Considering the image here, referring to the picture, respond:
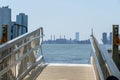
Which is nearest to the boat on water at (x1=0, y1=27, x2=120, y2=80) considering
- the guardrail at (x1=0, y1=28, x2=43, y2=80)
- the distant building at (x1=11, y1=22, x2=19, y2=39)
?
the guardrail at (x1=0, y1=28, x2=43, y2=80)

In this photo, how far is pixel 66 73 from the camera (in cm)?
1058

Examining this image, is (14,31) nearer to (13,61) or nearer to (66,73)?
(66,73)

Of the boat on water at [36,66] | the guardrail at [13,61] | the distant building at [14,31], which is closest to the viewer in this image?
the boat on water at [36,66]

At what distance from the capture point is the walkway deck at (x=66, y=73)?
9.72m

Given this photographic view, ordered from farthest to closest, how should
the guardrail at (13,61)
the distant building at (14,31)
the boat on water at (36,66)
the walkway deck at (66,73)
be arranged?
the distant building at (14,31) → the walkway deck at (66,73) → the guardrail at (13,61) → the boat on water at (36,66)

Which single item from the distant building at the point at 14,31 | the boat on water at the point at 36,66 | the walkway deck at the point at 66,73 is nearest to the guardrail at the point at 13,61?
the boat on water at the point at 36,66

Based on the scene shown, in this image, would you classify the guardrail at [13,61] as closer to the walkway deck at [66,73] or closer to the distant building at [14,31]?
the walkway deck at [66,73]

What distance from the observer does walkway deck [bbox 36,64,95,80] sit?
9.72 meters

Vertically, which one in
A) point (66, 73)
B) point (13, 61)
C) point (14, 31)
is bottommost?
point (66, 73)

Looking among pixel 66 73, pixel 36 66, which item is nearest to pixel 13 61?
pixel 66 73

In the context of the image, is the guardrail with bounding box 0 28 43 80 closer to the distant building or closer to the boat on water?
the boat on water

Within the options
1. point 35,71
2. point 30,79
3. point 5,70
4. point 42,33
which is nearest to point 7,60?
point 5,70

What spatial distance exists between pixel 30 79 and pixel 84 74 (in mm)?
1442

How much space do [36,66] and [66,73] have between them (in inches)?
51.0
